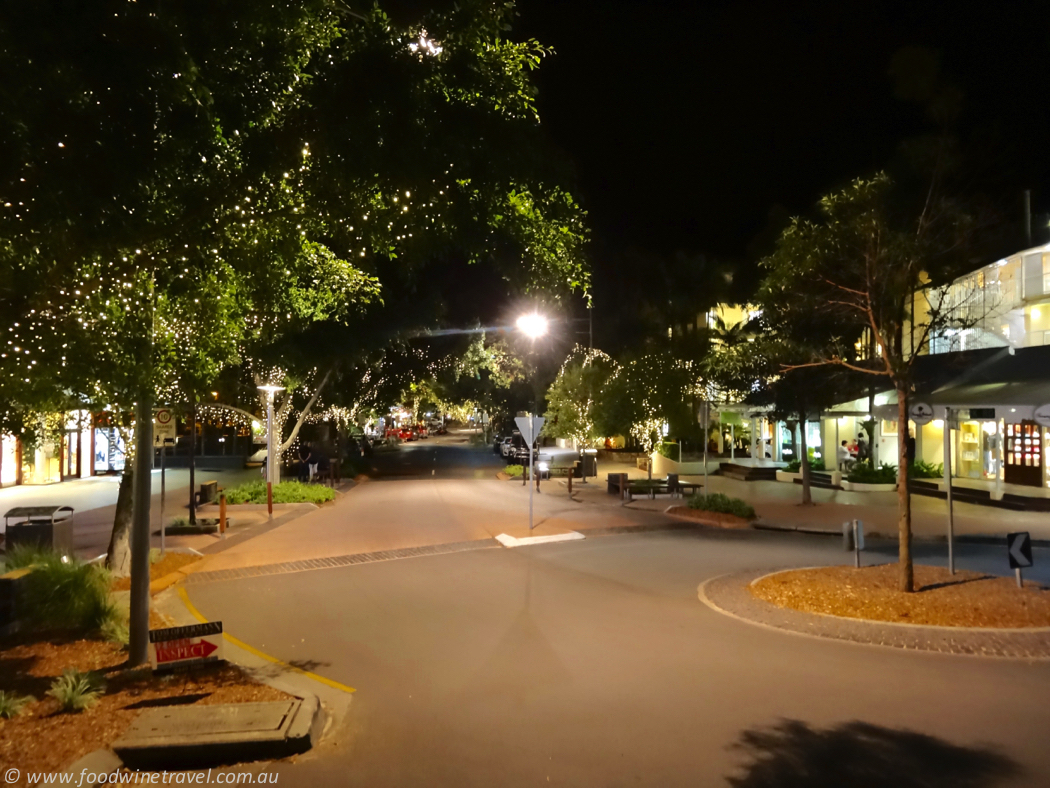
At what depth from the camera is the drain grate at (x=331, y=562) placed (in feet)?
42.4

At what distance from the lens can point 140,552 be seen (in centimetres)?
737

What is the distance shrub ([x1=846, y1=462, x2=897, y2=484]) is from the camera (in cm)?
2497

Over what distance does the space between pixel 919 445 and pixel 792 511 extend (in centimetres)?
959

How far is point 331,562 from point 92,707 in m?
7.77

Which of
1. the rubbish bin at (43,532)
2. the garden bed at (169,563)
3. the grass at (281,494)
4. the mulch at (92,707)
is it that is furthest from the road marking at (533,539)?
the grass at (281,494)

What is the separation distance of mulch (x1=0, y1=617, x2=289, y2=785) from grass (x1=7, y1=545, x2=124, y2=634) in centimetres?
39

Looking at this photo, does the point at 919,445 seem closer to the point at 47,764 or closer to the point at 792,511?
the point at 792,511

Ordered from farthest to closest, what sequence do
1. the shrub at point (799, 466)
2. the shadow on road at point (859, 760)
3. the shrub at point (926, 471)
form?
the shrub at point (799, 466) → the shrub at point (926, 471) → the shadow on road at point (859, 760)

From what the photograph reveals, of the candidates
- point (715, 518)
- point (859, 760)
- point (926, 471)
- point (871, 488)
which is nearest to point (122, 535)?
point (859, 760)

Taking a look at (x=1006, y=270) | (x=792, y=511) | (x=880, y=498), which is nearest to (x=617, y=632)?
(x=792, y=511)

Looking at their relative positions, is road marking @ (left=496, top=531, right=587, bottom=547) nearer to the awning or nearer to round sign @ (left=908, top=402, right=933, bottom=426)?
round sign @ (left=908, top=402, right=933, bottom=426)

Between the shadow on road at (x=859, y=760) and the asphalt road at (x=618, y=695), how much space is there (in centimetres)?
2

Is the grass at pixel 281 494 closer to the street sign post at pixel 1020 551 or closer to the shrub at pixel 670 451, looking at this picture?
the street sign post at pixel 1020 551

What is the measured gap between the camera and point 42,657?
7.65 metres
